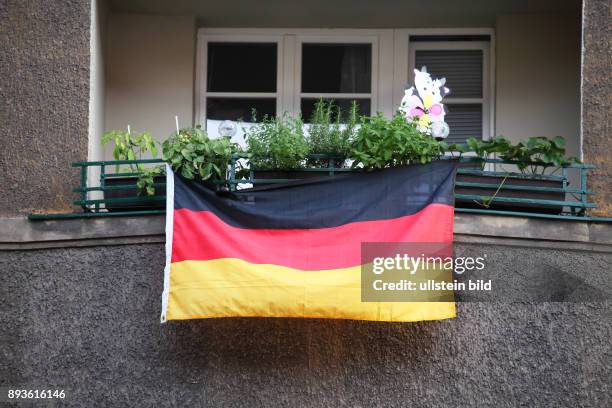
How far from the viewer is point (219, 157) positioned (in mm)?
9570

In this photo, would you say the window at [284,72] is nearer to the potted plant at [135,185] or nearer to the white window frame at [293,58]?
the white window frame at [293,58]

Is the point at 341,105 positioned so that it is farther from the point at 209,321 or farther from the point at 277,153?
the point at 209,321

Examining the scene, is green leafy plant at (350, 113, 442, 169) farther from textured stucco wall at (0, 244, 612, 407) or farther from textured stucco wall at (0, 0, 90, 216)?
textured stucco wall at (0, 0, 90, 216)

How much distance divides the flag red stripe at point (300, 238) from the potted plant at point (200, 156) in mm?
363

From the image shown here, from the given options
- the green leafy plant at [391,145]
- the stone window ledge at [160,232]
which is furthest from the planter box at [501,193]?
the green leafy plant at [391,145]

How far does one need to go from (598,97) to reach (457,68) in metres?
2.21

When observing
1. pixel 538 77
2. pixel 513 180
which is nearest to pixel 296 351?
pixel 513 180

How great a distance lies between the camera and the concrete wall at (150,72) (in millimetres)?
11617

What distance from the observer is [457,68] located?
11.9 meters

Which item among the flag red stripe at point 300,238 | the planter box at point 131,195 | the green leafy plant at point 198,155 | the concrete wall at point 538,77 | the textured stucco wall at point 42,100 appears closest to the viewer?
the flag red stripe at point 300,238

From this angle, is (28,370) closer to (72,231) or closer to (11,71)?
(72,231)

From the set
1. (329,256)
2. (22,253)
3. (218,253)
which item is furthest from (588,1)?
(22,253)

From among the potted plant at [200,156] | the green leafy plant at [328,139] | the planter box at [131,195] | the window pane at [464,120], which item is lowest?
the planter box at [131,195]

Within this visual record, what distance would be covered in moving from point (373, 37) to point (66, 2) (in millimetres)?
3424
